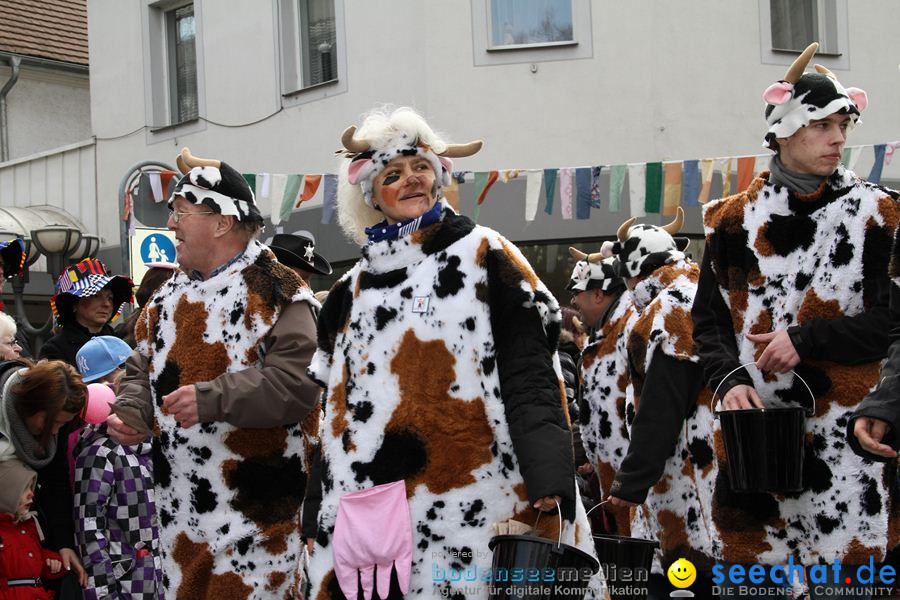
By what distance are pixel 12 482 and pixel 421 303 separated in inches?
105

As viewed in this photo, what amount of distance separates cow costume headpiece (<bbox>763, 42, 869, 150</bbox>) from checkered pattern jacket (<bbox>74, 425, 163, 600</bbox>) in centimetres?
336

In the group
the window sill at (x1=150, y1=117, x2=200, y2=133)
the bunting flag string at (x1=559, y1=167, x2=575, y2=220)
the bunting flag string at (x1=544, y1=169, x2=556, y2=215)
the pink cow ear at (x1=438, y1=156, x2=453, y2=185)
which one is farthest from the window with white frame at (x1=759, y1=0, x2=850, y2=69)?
the pink cow ear at (x1=438, y1=156, x2=453, y2=185)

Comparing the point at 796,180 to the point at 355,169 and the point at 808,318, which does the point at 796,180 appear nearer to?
the point at 808,318

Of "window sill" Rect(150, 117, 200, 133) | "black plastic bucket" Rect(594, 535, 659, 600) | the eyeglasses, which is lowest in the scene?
"black plastic bucket" Rect(594, 535, 659, 600)

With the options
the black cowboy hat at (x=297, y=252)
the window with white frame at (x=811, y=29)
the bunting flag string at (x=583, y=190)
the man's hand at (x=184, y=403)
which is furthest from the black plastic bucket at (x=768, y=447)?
the window with white frame at (x=811, y=29)

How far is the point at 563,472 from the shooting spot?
3.71 m

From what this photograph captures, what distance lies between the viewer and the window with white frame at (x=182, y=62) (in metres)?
18.7

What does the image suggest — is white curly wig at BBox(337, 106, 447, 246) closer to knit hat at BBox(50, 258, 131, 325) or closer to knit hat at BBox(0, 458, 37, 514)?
knit hat at BBox(0, 458, 37, 514)

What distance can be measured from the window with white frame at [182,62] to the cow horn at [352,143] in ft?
47.8

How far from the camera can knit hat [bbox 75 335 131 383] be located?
6.61 m

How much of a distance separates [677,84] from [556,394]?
1184 centimetres

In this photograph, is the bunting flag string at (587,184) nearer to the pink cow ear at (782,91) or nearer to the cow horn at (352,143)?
Answer: the pink cow ear at (782,91)

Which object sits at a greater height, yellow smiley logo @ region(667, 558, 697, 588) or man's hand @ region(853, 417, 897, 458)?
man's hand @ region(853, 417, 897, 458)

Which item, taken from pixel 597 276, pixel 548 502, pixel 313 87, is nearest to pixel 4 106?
pixel 313 87
